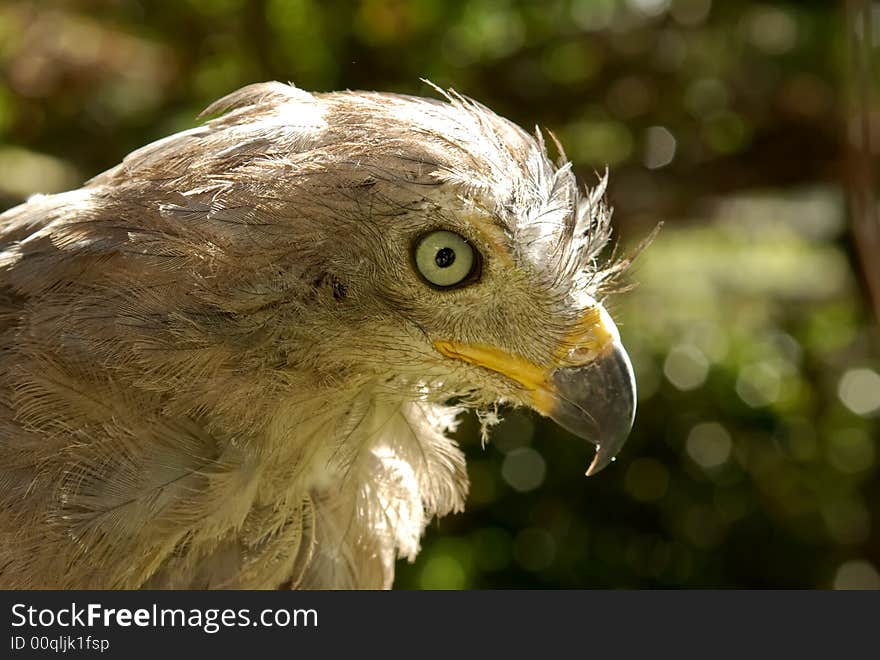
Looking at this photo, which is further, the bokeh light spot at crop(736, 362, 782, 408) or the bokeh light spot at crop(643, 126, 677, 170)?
the bokeh light spot at crop(643, 126, 677, 170)

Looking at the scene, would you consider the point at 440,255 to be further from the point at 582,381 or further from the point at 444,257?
the point at 582,381

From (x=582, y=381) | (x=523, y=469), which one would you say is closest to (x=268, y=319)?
(x=582, y=381)

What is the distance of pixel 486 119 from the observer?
8.07 feet

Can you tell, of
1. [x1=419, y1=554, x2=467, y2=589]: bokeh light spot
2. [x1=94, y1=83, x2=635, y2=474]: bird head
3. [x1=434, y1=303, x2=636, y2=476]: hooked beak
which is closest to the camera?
[x1=94, y1=83, x2=635, y2=474]: bird head

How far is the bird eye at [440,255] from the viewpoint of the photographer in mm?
2270

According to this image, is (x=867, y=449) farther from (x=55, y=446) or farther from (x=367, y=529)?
(x=55, y=446)

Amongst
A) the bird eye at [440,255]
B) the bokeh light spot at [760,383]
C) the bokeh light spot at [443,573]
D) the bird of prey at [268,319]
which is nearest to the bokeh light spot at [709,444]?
the bokeh light spot at [760,383]

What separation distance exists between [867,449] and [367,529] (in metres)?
2.98

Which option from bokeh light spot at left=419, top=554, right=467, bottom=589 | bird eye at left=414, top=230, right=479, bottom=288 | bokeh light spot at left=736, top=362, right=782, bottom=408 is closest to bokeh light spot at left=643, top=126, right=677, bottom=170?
bokeh light spot at left=736, top=362, right=782, bottom=408

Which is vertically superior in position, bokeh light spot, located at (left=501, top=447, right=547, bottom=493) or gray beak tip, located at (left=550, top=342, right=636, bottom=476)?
gray beak tip, located at (left=550, top=342, right=636, bottom=476)

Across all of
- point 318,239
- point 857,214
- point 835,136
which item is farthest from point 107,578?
point 835,136

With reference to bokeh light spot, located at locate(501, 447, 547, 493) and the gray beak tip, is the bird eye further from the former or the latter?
bokeh light spot, located at locate(501, 447, 547, 493)

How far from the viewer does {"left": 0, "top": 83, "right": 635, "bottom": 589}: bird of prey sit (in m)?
2.27

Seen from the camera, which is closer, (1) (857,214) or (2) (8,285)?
(2) (8,285)
